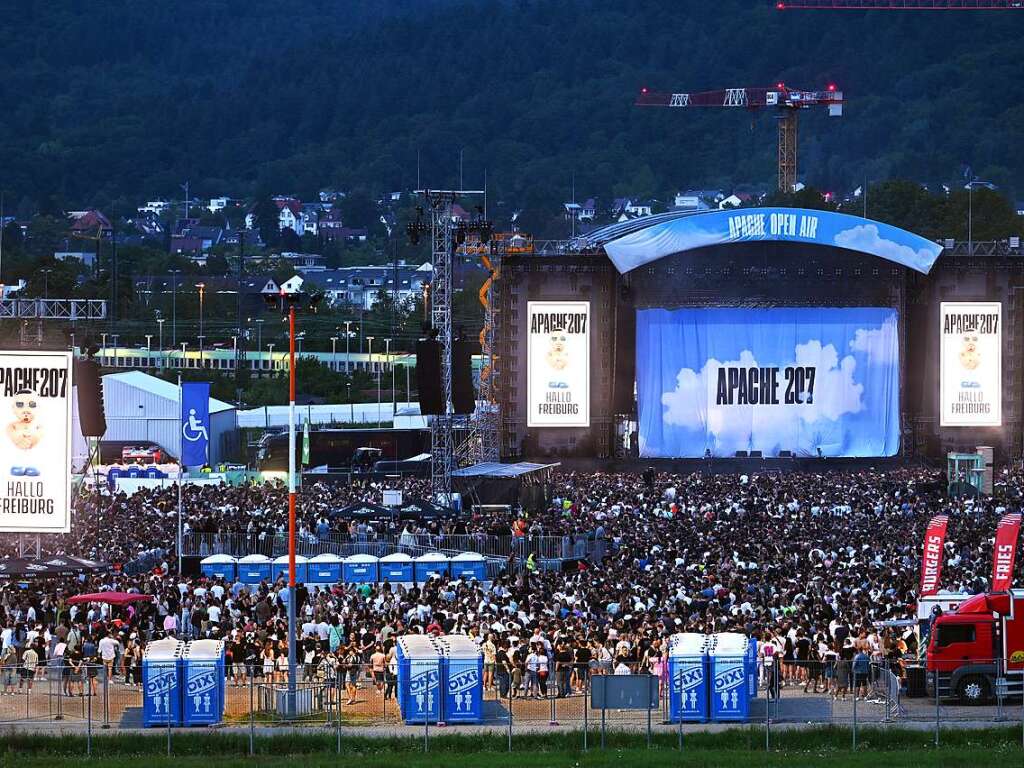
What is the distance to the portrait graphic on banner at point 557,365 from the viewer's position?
62.4m

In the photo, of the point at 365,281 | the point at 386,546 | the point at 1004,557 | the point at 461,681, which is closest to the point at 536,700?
the point at 461,681

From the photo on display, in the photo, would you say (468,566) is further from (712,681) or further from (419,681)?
(712,681)

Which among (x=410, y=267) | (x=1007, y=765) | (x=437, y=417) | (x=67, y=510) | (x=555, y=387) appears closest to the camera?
(x=1007, y=765)

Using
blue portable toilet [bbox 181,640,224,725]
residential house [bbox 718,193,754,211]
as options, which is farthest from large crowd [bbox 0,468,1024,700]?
residential house [bbox 718,193,754,211]

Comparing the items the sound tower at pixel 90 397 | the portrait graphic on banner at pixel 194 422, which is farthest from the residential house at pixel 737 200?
the sound tower at pixel 90 397

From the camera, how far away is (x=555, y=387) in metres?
62.4

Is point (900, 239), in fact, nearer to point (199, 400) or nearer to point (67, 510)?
point (199, 400)

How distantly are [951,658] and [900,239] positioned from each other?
36769 millimetres

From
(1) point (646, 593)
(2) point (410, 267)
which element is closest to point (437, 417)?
(1) point (646, 593)

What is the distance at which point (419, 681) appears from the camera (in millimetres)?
25797

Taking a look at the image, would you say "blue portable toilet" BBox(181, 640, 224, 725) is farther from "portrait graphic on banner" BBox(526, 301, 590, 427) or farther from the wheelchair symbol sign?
"portrait graphic on banner" BBox(526, 301, 590, 427)

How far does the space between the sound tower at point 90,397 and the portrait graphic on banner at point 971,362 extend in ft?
102

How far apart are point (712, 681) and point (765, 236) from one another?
37.2m

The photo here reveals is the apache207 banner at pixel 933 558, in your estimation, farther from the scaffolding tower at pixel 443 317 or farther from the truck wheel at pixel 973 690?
the scaffolding tower at pixel 443 317
